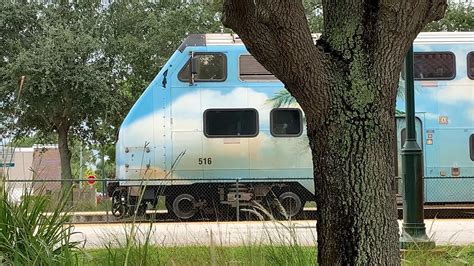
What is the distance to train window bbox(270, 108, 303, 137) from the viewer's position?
13891 millimetres

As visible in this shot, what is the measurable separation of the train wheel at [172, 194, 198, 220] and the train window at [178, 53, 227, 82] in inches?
104

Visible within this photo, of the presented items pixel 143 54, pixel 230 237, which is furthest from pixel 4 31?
pixel 230 237

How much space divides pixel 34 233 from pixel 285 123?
402 inches

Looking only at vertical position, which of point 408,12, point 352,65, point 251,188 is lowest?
point 251,188

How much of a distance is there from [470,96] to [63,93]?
13.9 m

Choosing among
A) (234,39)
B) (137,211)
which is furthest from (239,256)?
(234,39)

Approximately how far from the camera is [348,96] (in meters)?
3.41

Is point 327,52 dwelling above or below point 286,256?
→ above

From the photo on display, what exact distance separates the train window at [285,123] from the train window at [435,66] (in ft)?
9.96

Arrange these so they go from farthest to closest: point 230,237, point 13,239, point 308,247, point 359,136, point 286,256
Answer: point 230,237 < point 308,247 < point 286,256 < point 13,239 < point 359,136

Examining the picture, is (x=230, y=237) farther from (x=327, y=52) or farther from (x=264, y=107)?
(x=264, y=107)

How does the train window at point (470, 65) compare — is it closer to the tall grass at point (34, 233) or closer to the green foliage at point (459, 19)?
the green foliage at point (459, 19)

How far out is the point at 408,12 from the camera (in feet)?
11.3

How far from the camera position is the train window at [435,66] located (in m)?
14.2
